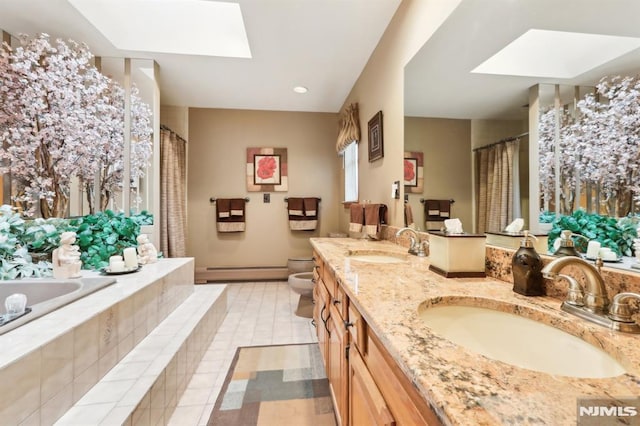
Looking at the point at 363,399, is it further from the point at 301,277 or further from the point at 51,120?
the point at 51,120

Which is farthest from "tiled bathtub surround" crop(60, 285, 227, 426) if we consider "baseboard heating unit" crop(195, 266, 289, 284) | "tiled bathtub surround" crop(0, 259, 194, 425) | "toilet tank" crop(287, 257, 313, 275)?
"baseboard heating unit" crop(195, 266, 289, 284)

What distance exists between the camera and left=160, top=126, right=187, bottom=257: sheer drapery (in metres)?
2.94

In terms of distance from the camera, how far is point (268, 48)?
92.9 inches

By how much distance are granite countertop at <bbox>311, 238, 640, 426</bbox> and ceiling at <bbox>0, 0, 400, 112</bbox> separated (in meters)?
1.95

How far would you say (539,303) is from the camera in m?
0.73

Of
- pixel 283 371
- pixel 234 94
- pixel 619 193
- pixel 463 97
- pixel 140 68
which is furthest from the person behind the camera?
pixel 234 94

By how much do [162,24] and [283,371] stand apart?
9.52 feet

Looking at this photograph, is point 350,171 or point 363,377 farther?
point 350,171

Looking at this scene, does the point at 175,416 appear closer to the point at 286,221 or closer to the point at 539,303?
the point at 539,303

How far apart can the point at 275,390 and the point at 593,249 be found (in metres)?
1.58

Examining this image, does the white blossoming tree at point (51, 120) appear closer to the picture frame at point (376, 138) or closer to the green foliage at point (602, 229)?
the picture frame at point (376, 138)

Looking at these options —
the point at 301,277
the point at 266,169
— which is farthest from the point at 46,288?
the point at 266,169

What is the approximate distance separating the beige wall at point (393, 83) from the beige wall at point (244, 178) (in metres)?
1.38

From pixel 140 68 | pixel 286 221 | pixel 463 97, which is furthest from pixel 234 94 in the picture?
pixel 463 97
